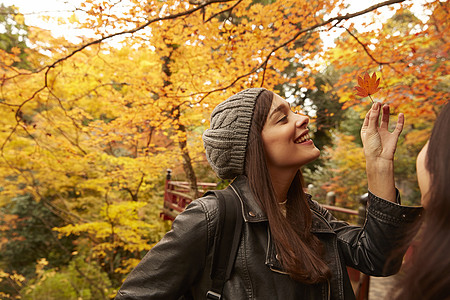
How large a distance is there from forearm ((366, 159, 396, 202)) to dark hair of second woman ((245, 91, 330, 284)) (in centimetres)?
33

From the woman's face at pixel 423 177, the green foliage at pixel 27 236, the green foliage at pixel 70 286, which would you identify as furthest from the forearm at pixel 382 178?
the green foliage at pixel 27 236

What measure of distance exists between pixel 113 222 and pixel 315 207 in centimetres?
772

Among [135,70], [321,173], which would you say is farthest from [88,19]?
[321,173]

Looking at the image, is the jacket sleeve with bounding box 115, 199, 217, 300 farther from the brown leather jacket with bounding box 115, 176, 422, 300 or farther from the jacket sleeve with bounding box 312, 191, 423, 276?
the jacket sleeve with bounding box 312, 191, 423, 276

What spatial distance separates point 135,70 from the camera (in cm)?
724

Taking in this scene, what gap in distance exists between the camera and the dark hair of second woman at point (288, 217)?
1.20 metres

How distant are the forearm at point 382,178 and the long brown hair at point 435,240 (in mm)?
475

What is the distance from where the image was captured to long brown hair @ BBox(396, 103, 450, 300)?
718 millimetres

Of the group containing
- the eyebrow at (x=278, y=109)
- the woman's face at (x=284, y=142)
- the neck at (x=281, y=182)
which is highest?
the eyebrow at (x=278, y=109)

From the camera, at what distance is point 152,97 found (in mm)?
7816

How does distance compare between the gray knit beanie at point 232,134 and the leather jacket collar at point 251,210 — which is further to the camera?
the gray knit beanie at point 232,134

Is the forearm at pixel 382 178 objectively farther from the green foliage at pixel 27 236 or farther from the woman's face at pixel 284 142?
the green foliage at pixel 27 236

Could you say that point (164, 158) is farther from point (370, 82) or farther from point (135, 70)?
point (370, 82)

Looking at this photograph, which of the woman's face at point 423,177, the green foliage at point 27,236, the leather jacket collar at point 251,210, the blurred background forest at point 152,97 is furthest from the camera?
the green foliage at point 27,236
